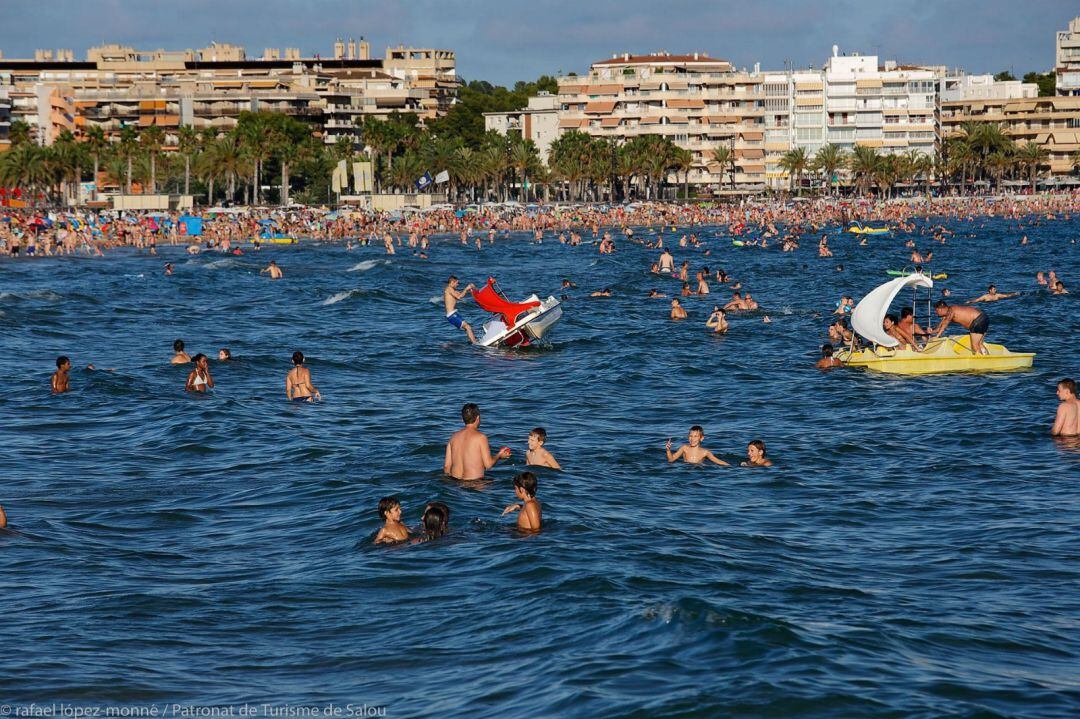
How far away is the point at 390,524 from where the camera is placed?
1396 centimetres

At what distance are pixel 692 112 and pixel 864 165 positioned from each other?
2346 cm

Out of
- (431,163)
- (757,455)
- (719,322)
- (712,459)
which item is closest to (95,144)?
(431,163)

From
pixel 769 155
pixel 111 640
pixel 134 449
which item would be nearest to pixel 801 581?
pixel 111 640

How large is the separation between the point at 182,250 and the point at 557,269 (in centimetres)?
2399

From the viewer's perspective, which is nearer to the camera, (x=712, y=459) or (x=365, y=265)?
(x=712, y=459)

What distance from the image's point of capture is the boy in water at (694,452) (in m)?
17.8

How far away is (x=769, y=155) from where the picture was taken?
156 metres

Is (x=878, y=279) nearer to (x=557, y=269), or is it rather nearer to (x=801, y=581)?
(x=557, y=269)

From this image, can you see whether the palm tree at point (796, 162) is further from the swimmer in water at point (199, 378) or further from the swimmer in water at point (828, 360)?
the swimmer in water at point (199, 378)

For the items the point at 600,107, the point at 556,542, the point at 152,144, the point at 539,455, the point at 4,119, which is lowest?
the point at 556,542

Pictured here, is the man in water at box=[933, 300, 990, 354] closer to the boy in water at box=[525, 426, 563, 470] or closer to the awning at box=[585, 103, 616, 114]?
the boy in water at box=[525, 426, 563, 470]

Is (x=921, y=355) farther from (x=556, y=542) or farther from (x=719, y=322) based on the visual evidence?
(x=556, y=542)

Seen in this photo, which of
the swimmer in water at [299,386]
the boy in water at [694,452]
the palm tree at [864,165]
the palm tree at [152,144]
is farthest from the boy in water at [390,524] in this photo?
the palm tree at [864,165]

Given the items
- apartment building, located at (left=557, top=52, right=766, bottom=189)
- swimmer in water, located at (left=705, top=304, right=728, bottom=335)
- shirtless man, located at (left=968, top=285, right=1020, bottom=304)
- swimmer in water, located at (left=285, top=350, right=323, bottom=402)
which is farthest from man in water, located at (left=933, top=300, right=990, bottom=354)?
apartment building, located at (left=557, top=52, right=766, bottom=189)
